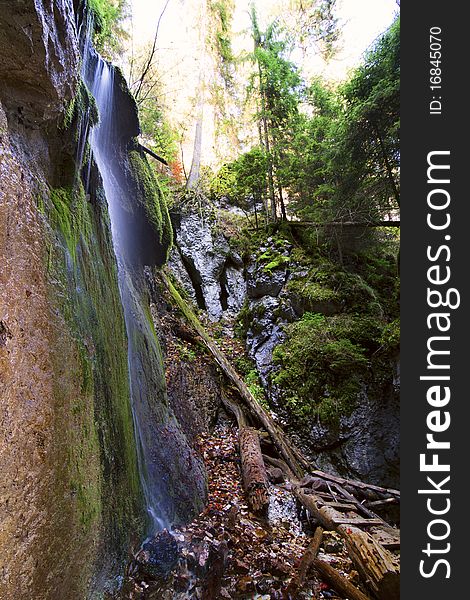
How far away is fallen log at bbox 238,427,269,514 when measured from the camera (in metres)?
5.18

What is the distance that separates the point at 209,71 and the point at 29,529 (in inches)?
716

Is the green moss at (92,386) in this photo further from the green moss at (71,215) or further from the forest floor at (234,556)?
the forest floor at (234,556)

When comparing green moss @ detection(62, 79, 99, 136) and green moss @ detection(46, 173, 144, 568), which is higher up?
green moss @ detection(62, 79, 99, 136)

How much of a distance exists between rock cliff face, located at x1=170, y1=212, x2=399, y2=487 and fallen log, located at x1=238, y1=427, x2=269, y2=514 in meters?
1.69

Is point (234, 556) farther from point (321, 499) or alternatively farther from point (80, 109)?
point (80, 109)

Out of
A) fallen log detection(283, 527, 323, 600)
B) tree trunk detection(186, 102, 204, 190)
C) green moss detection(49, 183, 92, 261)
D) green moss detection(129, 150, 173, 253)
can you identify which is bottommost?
fallen log detection(283, 527, 323, 600)

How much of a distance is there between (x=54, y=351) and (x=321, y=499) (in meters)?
5.18

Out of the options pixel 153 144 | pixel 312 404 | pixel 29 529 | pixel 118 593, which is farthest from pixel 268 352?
pixel 153 144

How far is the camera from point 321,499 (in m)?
5.61

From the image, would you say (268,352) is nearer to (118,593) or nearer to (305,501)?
(305,501)

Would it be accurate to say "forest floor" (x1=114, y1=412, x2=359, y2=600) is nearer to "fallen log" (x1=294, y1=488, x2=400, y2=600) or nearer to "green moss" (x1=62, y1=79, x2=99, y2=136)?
"fallen log" (x1=294, y1=488, x2=400, y2=600)

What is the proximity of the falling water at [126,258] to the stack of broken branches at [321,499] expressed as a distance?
1.92 m

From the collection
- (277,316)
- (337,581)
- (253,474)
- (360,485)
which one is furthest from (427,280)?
(277,316)

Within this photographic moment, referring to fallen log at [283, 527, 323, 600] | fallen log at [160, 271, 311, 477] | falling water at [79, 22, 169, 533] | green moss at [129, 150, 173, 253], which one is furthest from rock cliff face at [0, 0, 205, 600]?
fallen log at [160, 271, 311, 477]
